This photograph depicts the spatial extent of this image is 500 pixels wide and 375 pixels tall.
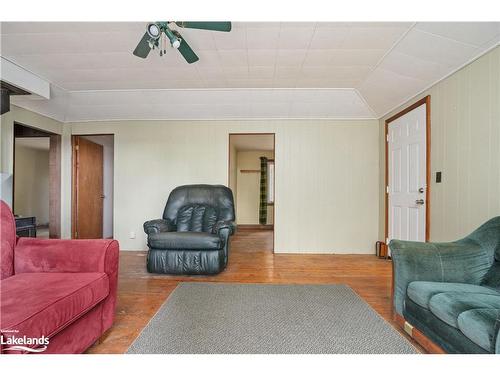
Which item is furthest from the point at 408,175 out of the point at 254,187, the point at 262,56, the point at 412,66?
the point at 254,187

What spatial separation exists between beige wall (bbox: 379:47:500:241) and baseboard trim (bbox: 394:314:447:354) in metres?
1.11

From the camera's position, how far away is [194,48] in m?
2.43

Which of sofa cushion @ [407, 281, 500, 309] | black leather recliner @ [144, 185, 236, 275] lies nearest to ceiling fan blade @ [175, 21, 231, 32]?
black leather recliner @ [144, 185, 236, 275]

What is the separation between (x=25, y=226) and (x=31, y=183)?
200 inches

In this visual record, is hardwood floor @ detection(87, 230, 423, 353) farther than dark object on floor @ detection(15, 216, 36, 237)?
No

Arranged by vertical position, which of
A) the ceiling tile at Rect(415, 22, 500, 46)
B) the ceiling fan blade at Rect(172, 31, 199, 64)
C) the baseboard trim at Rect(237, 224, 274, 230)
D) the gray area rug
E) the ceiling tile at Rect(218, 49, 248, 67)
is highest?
the ceiling tile at Rect(218, 49, 248, 67)

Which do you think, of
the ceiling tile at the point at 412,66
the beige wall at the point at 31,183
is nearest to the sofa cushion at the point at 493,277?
the ceiling tile at the point at 412,66

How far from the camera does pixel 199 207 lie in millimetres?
3340

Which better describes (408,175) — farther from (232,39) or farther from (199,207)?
(199,207)

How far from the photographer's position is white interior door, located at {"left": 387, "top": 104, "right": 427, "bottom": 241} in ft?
8.96

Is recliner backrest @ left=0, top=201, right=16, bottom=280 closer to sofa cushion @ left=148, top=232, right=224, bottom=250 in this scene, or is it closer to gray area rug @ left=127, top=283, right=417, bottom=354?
gray area rug @ left=127, top=283, right=417, bottom=354

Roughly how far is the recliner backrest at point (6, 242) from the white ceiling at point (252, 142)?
3.95 meters
